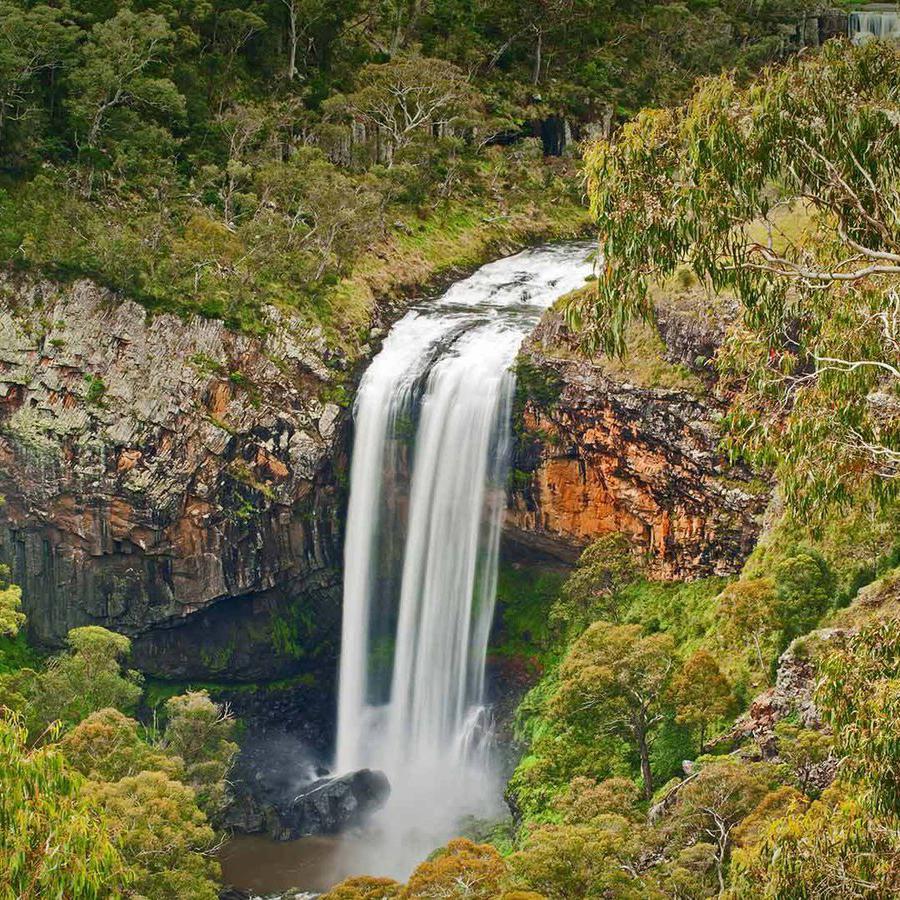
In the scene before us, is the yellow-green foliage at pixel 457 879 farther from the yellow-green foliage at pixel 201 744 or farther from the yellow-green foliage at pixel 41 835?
the yellow-green foliage at pixel 201 744

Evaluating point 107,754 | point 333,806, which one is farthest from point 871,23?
point 107,754

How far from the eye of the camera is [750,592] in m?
30.1

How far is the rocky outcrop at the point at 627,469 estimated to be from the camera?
3581 centimetres

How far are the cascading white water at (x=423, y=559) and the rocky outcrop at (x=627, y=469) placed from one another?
44.3 inches

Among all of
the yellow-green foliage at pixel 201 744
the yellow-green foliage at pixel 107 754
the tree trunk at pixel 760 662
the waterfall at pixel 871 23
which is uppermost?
the waterfall at pixel 871 23

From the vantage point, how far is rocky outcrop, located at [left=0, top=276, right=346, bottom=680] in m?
39.6

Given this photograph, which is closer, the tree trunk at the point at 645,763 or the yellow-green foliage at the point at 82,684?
the tree trunk at the point at 645,763

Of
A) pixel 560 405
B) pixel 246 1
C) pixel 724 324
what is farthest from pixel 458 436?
pixel 246 1

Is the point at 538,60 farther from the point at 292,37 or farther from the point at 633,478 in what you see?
the point at 633,478

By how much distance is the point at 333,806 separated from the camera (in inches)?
1451

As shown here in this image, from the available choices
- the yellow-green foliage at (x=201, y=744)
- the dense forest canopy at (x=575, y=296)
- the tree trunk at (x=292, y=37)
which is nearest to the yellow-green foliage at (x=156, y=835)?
the dense forest canopy at (x=575, y=296)

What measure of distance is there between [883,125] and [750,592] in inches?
631

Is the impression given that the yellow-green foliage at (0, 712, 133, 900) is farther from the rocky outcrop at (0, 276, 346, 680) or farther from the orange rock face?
the rocky outcrop at (0, 276, 346, 680)

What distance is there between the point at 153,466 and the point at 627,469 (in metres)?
14.2
